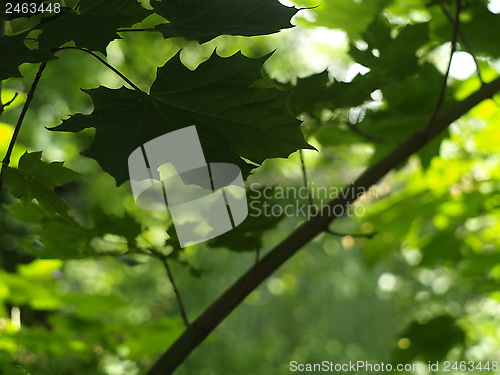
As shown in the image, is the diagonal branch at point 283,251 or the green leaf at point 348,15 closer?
the diagonal branch at point 283,251

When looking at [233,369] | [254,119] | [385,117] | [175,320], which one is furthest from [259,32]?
[233,369]

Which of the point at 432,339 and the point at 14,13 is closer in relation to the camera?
the point at 14,13

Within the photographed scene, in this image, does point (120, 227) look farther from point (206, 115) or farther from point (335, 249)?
point (335, 249)

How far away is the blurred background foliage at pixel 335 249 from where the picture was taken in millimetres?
415

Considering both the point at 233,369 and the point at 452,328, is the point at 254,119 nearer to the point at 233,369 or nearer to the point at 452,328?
the point at 452,328

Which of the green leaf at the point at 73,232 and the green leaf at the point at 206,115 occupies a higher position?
the green leaf at the point at 73,232

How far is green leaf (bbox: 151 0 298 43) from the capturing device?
25 cm

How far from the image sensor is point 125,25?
0.83ft

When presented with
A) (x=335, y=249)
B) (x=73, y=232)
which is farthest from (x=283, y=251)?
(x=335, y=249)

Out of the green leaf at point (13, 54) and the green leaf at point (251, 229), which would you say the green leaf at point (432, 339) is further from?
the green leaf at point (13, 54)

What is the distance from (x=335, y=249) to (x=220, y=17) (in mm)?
1908

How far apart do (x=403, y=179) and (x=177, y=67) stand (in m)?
0.72

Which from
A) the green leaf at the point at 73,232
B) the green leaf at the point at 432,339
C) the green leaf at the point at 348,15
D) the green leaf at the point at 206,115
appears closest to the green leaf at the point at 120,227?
the green leaf at the point at 73,232

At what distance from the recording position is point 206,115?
0.27 m
